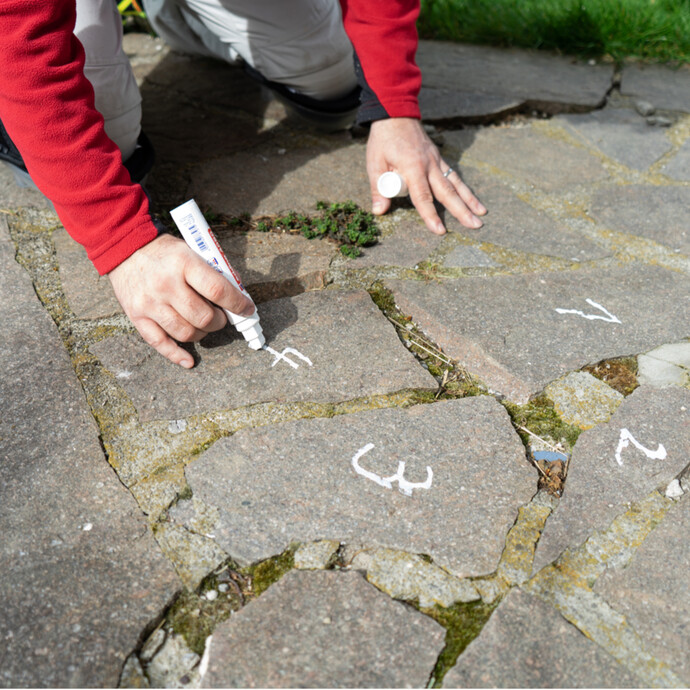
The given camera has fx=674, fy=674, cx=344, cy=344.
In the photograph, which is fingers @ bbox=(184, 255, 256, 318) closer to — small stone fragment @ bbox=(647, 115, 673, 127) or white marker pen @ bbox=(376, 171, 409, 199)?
white marker pen @ bbox=(376, 171, 409, 199)

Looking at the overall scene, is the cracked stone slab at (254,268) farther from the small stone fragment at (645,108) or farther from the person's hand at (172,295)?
the small stone fragment at (645,108)

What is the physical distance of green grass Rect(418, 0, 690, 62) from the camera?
3.37m

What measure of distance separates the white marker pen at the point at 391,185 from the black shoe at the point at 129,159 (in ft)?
2.45

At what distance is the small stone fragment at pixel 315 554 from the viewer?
1.20 metres

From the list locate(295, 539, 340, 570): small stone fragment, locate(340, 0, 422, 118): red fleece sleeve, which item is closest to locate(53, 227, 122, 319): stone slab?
locate(295, 539, 340, 570): small stone fragment

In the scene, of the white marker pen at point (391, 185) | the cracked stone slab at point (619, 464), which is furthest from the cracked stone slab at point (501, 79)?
the cracked stone slab at point (619, 464)

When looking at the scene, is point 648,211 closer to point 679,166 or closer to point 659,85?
point 679,166

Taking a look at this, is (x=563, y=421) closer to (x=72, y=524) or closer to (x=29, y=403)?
(x=72, y=524)

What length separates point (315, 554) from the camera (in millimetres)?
1212

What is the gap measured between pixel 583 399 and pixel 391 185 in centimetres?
94

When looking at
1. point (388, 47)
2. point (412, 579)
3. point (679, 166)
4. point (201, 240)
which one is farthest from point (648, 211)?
point (412, 579)

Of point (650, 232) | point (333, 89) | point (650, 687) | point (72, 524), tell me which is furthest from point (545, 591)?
point (333, 89)

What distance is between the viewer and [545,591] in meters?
1.17

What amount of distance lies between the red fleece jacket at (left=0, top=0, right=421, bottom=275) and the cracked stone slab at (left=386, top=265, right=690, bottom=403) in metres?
0.74
